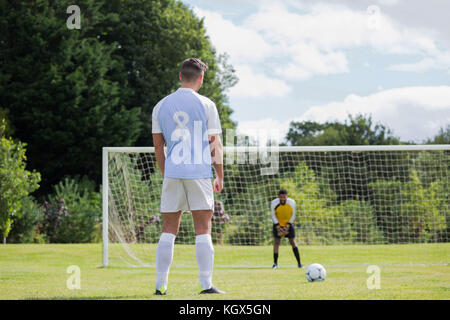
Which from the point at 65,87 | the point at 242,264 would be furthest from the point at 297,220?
the point at 65,87

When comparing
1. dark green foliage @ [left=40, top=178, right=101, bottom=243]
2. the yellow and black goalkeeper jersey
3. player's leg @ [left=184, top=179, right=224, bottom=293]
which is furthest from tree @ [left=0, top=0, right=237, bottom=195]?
player's leg @ [left=184, top=179, right=224, bottom=293]

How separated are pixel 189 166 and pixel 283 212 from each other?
21.7 feet

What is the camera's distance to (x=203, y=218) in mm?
4742

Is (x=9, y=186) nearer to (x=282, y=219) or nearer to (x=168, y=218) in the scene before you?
(x=282, y=219)

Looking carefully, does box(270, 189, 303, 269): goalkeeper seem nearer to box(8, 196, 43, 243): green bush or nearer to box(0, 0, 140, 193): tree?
box(8, 196, 43, 243): green bush

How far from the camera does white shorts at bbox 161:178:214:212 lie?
4.68 m

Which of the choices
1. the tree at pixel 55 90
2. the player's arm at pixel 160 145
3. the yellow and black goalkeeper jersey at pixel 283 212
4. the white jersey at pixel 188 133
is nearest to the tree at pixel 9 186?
the tree at pixel 55 90

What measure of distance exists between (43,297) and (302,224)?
41.7 ft

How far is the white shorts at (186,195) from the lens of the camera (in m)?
4.68

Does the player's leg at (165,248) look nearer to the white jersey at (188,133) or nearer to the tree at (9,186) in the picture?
the white jersey at (188,133)

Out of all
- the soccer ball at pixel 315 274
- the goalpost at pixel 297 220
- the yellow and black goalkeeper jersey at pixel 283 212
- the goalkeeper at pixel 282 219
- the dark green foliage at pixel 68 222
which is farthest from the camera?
the dark green foliage at pixel 68 222

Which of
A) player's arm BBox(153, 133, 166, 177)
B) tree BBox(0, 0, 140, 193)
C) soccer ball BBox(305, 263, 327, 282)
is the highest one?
tree BBox(0, 0, 140, 193)

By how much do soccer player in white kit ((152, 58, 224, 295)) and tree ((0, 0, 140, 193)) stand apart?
20.6 metres

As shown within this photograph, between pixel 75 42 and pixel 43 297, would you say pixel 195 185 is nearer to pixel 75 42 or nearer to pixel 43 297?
pixel 43 297
